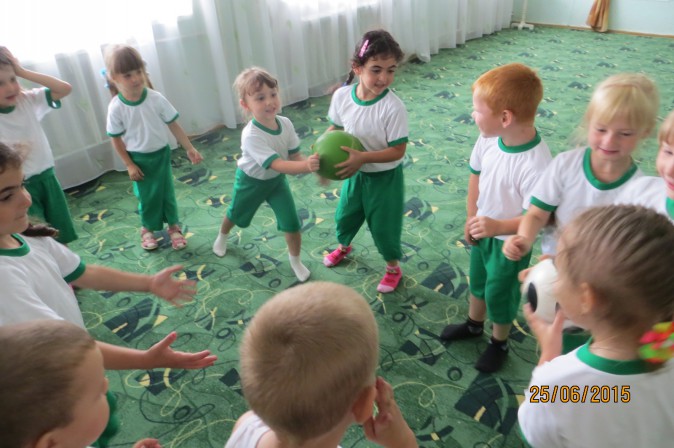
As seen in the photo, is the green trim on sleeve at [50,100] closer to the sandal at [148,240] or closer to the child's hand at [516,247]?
the sandal at [148,240]

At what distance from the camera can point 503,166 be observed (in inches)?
66.7

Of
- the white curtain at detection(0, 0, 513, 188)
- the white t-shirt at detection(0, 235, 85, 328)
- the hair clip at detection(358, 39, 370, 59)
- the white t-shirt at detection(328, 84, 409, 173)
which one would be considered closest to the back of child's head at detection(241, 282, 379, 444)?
the white t-shirt at detection(0, 235, 85, 328)

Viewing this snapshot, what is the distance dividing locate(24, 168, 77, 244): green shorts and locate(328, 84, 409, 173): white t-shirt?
1.48 m

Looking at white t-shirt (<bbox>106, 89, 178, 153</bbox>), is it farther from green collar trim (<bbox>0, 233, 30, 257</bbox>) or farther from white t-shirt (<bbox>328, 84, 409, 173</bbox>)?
green collar trim (<bbox>0, 233, 30, 257</bbox>)

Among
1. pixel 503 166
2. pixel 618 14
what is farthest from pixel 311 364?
pixel 618 14

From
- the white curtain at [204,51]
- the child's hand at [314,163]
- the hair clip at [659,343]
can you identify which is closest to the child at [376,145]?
the child's hand at [314,163]

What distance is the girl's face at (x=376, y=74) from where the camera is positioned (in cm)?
205

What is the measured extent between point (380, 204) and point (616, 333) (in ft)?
4.67

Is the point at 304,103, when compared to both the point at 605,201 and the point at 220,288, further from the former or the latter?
the point at 605,201

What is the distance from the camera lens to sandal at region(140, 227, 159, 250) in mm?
2822

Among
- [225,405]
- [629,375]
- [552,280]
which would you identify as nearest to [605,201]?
[552,280]

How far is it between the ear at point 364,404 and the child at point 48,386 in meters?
0.49

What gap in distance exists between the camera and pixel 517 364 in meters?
1.97
